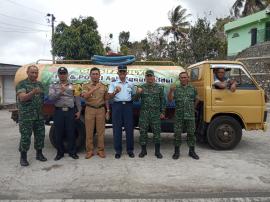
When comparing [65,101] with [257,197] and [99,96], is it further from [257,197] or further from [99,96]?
[257,197]

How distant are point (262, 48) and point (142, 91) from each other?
2479 centimetres

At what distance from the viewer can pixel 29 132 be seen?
7.91 meters

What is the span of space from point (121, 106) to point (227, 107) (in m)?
2.50

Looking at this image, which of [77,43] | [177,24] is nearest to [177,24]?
[177,24]

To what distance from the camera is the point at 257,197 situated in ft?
20.1

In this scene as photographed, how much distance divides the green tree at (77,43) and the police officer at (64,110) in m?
16.2

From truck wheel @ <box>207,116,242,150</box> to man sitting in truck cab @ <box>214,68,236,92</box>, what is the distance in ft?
2.37

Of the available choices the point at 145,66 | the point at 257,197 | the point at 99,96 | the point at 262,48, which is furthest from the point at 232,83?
the point at 262,48

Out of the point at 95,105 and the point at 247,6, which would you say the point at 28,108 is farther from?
the point at 247,6

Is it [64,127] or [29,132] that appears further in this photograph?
[64,127]

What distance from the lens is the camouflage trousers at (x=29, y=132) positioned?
25.8 feet

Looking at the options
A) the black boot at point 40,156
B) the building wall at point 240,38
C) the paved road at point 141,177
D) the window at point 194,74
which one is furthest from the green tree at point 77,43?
the black boot at point 40,156

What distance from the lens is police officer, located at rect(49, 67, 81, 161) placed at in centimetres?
815

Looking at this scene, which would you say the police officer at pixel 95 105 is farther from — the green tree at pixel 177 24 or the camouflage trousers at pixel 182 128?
the green tree at pixel 177 24
